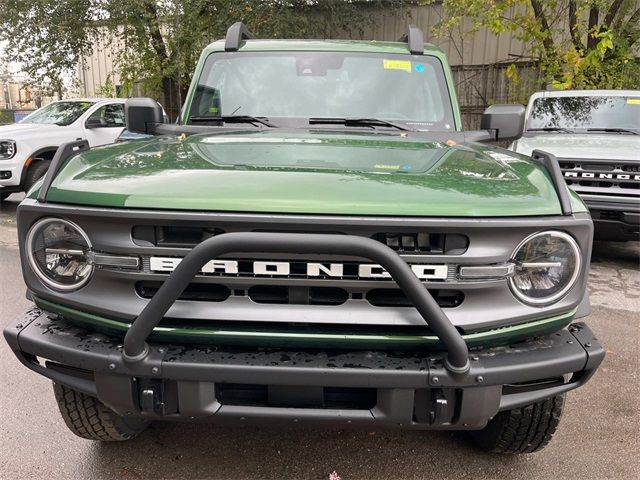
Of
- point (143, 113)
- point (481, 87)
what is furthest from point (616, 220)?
point (481, 87)

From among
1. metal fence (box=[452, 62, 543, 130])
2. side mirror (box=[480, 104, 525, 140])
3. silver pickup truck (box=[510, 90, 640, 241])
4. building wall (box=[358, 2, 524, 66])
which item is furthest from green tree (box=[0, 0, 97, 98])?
side mirror (box=[480, 104, 525, 140])

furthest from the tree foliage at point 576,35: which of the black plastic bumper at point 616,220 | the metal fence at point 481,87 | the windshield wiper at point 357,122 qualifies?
the windshield wiper at point 357,122

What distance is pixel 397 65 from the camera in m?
3.27

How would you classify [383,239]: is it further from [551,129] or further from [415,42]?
[551,129]

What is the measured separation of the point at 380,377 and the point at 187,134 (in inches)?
76.4

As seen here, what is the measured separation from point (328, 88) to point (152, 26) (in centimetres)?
1119

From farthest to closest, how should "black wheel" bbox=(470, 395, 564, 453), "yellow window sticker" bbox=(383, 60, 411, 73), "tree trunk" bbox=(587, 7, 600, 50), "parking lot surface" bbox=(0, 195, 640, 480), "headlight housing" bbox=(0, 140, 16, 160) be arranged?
"tree trunk" bbox=(587, 7, 600, 50) < "headlight housing" bbox=(0, 140, 16, 160) < "yellow window sticker" bbox=(383, 60, 411, 73) < "parking lot surface" bbox=(0, 195, 640, 480) < "black wheel" bbox=(470, 395, 564, 453)

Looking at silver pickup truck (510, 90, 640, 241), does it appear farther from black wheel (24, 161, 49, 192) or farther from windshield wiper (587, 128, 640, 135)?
black wheel (24, 161, 49, 192)

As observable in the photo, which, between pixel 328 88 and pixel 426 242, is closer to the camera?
pixel 426 242

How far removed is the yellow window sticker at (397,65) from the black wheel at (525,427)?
6.80 ft

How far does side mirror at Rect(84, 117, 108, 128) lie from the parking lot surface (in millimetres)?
6765

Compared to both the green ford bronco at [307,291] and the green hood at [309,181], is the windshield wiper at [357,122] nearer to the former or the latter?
the green hood at [309,181]

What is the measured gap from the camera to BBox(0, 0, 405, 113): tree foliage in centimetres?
1243

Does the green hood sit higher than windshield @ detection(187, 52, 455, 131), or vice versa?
windshield @ detection(187, 52, 455, 131)
